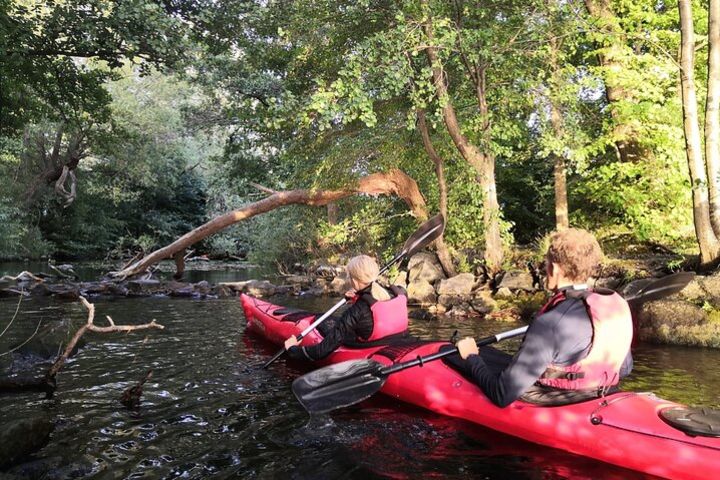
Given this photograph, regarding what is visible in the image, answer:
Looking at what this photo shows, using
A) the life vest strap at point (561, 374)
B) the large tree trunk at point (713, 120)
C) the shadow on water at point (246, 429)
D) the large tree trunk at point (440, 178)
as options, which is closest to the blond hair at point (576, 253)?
the life vest strap at point (561, 374)

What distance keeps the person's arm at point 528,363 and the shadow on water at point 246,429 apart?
37 centimetres

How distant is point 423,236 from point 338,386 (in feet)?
12.2

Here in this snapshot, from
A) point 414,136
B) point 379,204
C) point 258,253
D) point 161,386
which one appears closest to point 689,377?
point 161,386

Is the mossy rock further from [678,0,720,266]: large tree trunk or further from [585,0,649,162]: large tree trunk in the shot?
[585,0,649,162]: large tree trunk

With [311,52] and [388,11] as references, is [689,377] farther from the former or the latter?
[311,52]

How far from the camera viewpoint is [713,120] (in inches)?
261

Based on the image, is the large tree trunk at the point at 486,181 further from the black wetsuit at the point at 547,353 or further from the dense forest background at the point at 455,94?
the black wetsuit at the point at 547,353

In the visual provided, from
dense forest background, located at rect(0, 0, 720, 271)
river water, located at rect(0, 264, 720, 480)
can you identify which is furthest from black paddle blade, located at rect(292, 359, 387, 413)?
dense forest background, located at rect(0, 0, 720, 271)

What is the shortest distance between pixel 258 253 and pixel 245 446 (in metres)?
15.2

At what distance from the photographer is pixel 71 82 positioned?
11.2m

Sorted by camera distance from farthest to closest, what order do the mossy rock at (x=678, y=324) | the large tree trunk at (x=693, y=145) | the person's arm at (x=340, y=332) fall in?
the large tree trunk at (x=693, y=145) < the mossy rock at (x=678, y=324) < the person's arm at (x=340, y=332)

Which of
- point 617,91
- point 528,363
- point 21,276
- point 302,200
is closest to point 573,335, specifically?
point 528,363

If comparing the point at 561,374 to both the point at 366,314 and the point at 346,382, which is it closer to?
the point at 346,382

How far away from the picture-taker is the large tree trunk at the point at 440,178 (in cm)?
941
